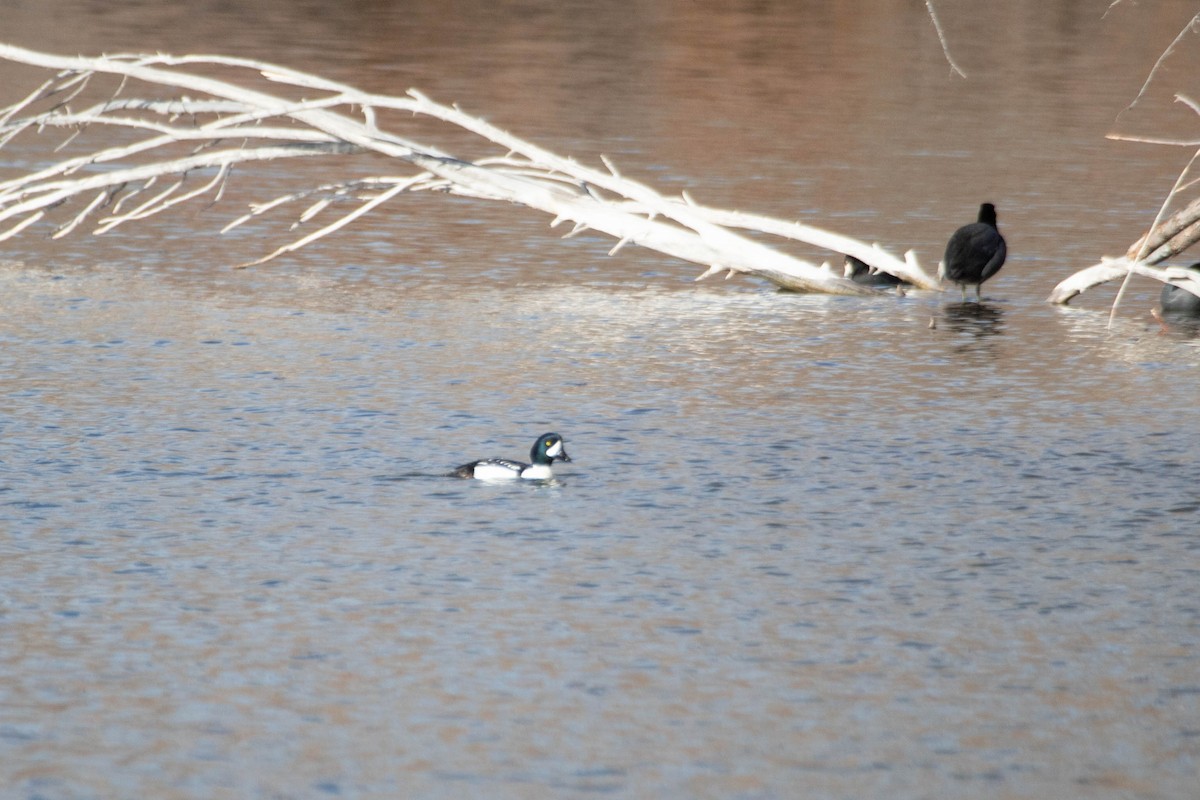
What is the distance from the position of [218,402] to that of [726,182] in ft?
36.6

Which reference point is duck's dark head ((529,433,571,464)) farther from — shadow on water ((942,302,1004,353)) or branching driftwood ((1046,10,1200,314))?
branching driftwood ((1046,10,1200,314))

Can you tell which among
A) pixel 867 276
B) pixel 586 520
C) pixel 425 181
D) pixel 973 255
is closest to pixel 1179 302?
pixel 973 255

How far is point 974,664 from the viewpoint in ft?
26.4

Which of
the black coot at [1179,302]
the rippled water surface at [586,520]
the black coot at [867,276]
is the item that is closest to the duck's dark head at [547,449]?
the rippled water surface at [586,520]

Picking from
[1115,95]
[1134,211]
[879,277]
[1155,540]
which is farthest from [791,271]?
[1115,95]

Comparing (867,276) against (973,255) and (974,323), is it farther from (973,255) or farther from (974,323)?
(974,323)

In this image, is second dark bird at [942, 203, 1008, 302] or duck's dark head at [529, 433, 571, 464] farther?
second dark bird at [942, 203, 1008, 302]

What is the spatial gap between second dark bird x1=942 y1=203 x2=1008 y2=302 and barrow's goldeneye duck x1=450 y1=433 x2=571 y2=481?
7.34m

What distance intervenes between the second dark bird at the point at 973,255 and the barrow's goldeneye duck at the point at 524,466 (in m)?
7.34

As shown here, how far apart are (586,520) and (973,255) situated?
815cm

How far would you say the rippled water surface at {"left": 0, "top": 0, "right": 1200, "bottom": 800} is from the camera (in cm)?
713

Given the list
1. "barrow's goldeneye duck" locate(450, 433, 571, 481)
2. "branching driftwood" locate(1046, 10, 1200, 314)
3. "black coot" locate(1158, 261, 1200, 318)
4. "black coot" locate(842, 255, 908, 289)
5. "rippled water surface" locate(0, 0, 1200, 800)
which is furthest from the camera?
"black coot" locate(842, 255, 908, 289)

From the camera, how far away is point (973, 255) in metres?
17.3

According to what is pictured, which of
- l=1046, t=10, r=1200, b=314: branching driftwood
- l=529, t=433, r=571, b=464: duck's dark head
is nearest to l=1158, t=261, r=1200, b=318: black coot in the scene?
l=1046, t=10, r=1200, b=314: branching driftwood
